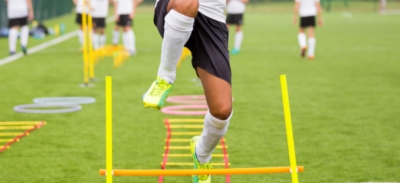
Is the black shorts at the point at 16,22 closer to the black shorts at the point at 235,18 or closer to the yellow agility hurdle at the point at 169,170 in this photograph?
the black shorts at the point at 235,18

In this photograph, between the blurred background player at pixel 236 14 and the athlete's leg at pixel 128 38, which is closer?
the athlete's leg at pixel 128 38

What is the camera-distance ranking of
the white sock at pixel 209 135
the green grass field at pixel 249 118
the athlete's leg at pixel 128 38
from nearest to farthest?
→ the white sock at pixel 209 135, the green grass field at pixel 249 118, the athlete's leg at pixel 128 38

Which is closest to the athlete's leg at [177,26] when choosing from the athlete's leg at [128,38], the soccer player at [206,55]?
the soccer player at [206,55]

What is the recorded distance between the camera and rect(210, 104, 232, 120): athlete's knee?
4.77m

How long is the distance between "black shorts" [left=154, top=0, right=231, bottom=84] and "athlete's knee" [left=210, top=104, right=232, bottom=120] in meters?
0.16

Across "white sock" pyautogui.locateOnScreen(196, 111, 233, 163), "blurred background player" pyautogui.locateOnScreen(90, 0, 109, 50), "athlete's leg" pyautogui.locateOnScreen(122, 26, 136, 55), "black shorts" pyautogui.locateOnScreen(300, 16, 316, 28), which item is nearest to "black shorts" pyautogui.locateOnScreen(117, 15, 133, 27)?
"athlete's leg" pyautogui.locateOnScreen(122, 26, 136, 55)

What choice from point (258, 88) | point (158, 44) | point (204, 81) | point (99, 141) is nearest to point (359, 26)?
point (158, 44)

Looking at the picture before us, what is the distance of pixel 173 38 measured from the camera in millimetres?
4574

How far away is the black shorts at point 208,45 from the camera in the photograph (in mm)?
4758

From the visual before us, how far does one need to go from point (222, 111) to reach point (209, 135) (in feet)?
1.14

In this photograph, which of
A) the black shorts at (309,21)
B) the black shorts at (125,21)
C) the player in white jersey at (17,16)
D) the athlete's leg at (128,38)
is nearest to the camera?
the black shorts at (309,21)

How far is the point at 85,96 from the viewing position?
11102mm

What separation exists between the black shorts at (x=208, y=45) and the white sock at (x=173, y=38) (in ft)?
0.53

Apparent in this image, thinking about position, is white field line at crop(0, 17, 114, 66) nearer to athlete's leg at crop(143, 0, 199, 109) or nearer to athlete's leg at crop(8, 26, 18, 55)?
athlete's leg at crop(8, 26, 18, 55)
